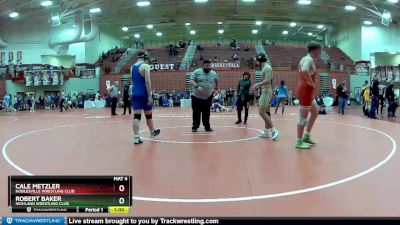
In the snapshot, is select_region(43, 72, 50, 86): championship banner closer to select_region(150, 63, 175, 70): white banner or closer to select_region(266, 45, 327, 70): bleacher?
select_region(150, 63, 175, 70): white banner

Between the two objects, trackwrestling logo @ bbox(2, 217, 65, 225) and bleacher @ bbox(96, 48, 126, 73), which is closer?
trackwrestling logo @ bbox(2, 217, 65, 225)

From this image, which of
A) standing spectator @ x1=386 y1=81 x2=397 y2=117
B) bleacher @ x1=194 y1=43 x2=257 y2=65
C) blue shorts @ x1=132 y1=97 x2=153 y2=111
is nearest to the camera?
blue shorts @ x1=132 y1=97 x2=153 y2=111

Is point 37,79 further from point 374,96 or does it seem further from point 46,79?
point 374,96

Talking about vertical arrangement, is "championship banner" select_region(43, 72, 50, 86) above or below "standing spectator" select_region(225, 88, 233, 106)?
above

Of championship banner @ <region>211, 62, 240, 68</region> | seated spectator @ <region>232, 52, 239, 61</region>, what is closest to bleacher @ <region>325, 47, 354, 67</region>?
seated spectator @ <region>232, 52, 239, 61</region>

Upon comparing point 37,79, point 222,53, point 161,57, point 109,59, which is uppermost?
point 222,53

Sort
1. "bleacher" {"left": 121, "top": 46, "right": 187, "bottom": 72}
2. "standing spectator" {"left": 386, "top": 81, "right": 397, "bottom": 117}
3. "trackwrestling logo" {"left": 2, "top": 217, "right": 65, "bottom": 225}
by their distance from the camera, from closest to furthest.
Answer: "trackwrestling logo" {"left": 2, "top": 217, "right": 65, "bottom": 225}
"standing spectator" {"left": 386, "top": 81, "right": 397, "bottom": 117}
"bleacher" {"left": 121, "top": 46, "right": 187, "bottom": 72}

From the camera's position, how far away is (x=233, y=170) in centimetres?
506

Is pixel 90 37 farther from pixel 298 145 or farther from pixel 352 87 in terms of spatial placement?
pixel 298 145

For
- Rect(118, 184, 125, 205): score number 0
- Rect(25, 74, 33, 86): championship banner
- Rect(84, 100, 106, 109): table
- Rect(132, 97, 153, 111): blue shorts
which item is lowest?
Rect(84, 100, 106, 109): table
